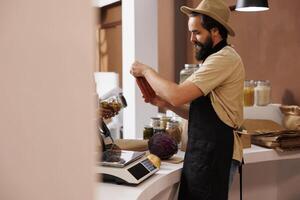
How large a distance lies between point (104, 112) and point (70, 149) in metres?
1.27

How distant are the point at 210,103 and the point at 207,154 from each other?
22 centimetres

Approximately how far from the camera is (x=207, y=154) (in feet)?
5.65

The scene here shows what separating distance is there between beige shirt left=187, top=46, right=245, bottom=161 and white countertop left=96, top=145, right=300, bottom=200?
324mm

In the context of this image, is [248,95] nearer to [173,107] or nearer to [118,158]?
[173,107]

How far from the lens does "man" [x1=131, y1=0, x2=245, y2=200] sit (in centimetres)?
166

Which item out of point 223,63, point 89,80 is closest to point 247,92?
point 223,63

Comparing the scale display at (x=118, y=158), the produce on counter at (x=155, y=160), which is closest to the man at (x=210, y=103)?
the produce on counter at (x=155, y=160)

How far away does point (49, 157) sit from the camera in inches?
16.5

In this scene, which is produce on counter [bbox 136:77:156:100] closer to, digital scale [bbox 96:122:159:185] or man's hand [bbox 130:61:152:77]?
man's hand [bbox 130:61:152:77]

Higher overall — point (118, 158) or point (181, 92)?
point (181, 92)

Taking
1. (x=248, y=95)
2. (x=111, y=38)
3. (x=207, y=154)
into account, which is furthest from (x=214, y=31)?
(x=111, y=38)

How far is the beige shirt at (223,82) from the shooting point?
165cm

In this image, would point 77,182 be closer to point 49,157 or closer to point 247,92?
point 49,157

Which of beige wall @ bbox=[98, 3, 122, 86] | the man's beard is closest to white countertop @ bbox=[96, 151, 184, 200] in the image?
the man's beard
